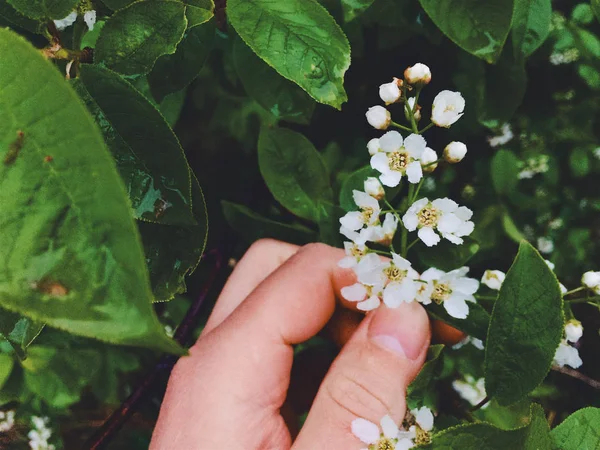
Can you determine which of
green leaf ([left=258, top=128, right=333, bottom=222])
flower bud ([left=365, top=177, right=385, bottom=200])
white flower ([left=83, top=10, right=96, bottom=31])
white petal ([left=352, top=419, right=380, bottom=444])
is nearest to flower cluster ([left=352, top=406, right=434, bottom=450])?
white petal ([left=352, top=419, right=380, bottom=444])

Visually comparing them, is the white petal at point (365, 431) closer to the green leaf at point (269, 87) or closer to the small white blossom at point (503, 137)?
the green leaf at point (269, 87)

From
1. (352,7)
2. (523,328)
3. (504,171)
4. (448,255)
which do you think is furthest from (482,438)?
(504,171)

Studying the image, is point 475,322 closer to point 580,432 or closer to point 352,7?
point 580,432

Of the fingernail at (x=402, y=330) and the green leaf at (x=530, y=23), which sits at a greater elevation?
the green leaf at (x=530, y=23)

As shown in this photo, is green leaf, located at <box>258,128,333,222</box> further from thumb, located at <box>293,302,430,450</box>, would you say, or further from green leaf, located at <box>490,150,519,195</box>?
green leaf, located at <box>490,150,519,195</box>

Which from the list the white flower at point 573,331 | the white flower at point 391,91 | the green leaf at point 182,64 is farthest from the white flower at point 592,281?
the green leaf at point 182,64

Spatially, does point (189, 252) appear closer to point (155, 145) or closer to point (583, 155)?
point (155, 145)
